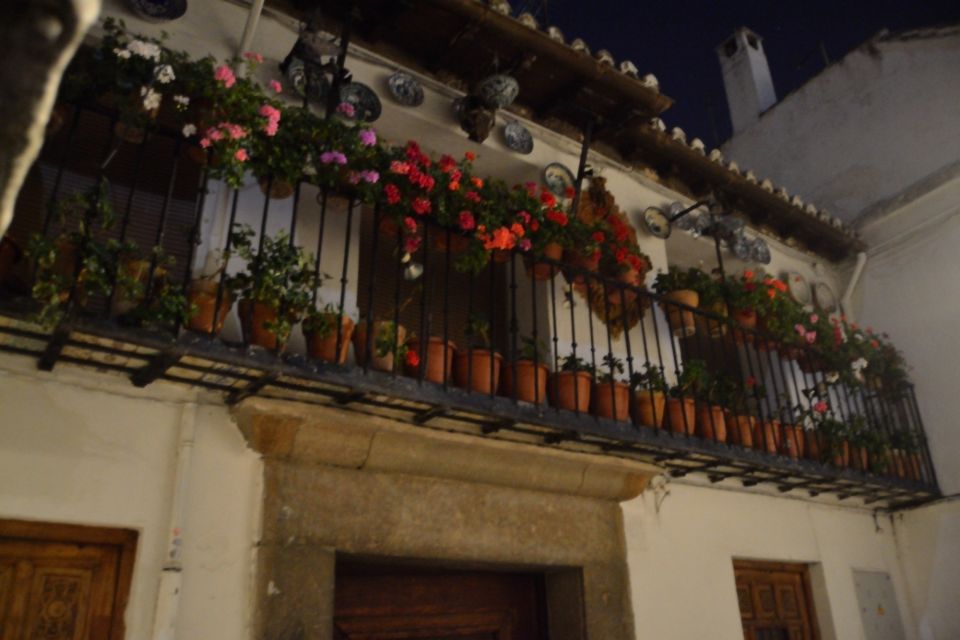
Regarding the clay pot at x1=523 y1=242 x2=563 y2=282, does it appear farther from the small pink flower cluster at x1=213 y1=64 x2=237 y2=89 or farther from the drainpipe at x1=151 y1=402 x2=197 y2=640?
the drainpipe at x1=151 y1=402 x2=197 y2=640

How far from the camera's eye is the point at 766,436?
5.36m

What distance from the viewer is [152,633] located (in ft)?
10.1

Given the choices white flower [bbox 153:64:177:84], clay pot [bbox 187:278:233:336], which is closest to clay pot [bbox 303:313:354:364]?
clay pot [bbox 187:278:233:336]

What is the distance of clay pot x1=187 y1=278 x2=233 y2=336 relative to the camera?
3230 mm

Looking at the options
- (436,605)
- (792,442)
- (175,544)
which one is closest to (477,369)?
(436,605)

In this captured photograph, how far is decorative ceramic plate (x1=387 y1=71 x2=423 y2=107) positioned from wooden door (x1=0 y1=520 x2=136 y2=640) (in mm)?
3095

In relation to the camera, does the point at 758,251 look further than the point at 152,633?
Answer: Yes

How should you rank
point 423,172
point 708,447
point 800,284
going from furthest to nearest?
point 800,284
point 708,447
point 423,172

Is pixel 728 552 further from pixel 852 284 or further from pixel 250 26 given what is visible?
pixel 250 26

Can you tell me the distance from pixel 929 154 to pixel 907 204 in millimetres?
616

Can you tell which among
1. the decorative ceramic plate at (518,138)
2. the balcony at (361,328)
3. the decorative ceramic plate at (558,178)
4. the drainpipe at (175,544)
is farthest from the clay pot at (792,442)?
the drainpipe at (175,544)

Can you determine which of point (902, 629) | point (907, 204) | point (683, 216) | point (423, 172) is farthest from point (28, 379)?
point (907, 204)

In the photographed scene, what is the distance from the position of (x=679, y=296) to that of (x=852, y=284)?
3289 millimetres

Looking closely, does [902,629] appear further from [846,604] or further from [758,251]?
[758,251]
